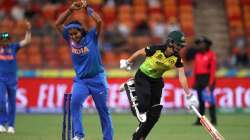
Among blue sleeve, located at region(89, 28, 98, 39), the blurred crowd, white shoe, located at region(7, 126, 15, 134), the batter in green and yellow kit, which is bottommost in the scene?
white shoe, located at region(7, 126, 15, 134)

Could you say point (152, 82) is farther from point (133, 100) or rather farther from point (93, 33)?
point (93, 33)

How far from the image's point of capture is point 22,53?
2634cm

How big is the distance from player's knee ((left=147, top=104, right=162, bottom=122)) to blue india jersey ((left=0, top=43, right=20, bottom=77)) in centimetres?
507

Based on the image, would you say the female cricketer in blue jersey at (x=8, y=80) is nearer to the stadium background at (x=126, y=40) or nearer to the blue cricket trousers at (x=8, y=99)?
the blue cricket trousers at (x=8, y=99)

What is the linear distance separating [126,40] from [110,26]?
133 cm

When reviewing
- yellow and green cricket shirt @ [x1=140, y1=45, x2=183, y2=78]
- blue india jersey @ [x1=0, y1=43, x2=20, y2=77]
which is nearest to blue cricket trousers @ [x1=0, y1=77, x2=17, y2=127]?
blue india jersey @ [x1=0, y1=43, x2=20, y2=77]

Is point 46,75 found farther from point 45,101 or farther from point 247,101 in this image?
point 247,101

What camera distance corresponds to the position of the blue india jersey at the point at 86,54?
1307cm

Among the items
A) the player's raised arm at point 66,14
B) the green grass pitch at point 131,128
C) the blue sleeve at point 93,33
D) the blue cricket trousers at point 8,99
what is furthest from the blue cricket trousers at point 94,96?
the blue cricket trousers at point 8,99

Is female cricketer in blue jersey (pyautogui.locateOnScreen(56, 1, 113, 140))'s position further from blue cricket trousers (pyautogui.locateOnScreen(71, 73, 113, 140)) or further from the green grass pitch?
the green grass pitch

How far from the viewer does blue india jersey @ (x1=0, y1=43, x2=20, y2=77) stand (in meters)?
16.9

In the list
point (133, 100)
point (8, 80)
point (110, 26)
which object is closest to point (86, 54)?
point (133, 100)

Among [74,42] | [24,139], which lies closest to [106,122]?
[74,42]

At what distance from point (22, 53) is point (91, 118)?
6.06 meters
